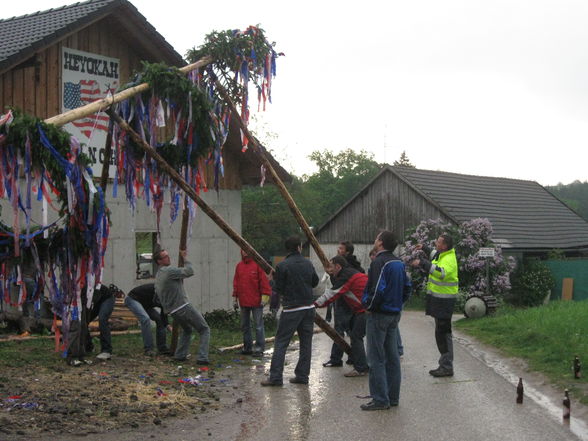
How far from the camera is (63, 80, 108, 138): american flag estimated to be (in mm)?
16188

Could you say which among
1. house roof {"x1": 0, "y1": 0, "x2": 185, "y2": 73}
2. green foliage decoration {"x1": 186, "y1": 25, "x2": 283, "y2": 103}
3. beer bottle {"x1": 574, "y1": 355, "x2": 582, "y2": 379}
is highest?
house roof {"x1": 0, "y1": 0, "x2": 185, "y2": 73}

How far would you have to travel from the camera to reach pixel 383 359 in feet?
28.1

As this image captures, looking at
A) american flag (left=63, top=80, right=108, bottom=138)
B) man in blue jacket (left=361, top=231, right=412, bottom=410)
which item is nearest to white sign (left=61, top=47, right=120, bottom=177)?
american flag (left=63, top=80, right=108, bottom=138)

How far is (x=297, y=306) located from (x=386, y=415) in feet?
8.00

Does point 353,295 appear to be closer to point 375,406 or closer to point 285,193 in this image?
point 285,193

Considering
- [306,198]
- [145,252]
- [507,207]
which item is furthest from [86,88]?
[306,198]

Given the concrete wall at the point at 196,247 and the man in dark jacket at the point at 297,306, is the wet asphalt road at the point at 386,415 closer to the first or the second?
the man in dark jacket at the point at 297,306

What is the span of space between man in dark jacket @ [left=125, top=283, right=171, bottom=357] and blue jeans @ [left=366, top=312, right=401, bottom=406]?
184 inches

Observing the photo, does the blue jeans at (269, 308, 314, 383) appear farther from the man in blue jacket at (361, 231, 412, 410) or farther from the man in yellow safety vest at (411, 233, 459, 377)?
the man in yellow safety vest at (411, 233, 459, 377)


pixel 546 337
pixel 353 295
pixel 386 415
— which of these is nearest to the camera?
pixel 386 415

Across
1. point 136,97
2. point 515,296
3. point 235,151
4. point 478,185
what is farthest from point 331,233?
point 136,97

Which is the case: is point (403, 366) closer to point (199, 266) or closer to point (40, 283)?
point (40, 283)

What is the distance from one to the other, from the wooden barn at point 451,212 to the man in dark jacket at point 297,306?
20935 mm

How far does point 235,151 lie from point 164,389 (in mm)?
11144
